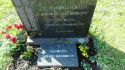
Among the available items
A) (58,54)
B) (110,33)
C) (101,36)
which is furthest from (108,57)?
(58,54)

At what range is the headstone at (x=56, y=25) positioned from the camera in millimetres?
3842

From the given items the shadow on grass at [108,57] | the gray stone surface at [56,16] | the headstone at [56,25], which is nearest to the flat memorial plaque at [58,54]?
the headstone at [56,25]

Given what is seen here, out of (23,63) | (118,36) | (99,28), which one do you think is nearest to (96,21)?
(99,28)

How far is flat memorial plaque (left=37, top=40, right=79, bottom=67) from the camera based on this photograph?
4.23 metres

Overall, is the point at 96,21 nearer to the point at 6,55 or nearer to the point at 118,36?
the point at 118,36

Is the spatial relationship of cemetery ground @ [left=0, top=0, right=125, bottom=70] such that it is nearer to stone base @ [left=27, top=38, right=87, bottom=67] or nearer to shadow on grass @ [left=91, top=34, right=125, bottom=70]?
shadow on grass @ [left=91, top=34, right=125, bottom=70]

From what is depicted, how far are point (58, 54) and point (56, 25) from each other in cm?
61

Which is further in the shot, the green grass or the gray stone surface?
the green grass

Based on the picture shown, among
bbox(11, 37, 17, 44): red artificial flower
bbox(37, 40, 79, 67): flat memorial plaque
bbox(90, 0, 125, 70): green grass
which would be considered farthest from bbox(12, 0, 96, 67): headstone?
bbox(90, 0, 125, 70): green grass

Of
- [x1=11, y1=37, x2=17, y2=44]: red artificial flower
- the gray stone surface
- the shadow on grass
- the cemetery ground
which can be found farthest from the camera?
[x1=11, y1=37, x2=17, y2=44]: red artificial flower

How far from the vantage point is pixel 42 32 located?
4512 millimetres

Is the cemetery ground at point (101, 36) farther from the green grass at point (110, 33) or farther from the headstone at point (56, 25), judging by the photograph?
the headstone at point (56, 25)

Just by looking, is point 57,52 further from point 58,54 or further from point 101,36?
point 101,36

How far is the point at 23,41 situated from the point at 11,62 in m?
0.55
